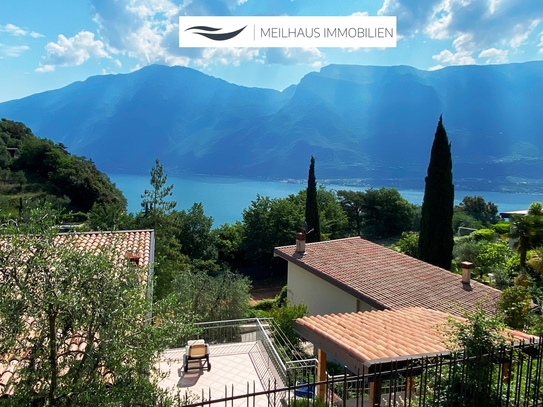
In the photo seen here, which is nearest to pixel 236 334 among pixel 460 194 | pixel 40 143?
pixel 40 143

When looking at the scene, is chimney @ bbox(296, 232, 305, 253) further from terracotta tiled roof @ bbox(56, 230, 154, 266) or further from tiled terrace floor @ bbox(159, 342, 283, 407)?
terracotta tiled roof @ bbox(56, 230, 154, 266)

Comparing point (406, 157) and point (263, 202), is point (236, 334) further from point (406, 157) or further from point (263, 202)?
point (406, 157)

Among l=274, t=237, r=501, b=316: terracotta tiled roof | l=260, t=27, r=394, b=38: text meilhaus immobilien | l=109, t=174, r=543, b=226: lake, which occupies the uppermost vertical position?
l=260, t=27, r=394, b=38: text meilhaus immobilien

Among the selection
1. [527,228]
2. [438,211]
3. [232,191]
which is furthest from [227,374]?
[232,191]

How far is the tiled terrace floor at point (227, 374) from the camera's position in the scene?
803 centimetres

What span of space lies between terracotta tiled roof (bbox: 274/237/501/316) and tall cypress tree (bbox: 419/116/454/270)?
17.5ft

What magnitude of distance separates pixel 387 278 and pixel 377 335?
614 cm

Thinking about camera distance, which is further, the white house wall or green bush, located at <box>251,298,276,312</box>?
green bush, located at <box>251,298,276,312</box>

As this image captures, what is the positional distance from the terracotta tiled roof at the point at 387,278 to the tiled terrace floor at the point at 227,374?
138 inches

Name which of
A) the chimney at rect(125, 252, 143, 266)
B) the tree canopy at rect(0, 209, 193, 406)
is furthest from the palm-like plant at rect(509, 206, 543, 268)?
the tree canopy at rect(0, 209, 193, 406)

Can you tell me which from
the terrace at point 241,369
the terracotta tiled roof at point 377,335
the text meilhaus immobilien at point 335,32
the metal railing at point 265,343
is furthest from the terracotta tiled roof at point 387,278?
the text meilhaus immobilien at point 335,32

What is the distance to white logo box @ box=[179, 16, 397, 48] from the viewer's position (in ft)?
51.9

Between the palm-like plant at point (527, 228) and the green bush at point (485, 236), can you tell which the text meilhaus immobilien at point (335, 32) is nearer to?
the palm-like plant at point (527, 228)

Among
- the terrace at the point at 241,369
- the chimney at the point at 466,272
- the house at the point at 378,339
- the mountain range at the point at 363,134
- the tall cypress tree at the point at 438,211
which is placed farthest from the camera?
the mountain range at the point at 363,134
